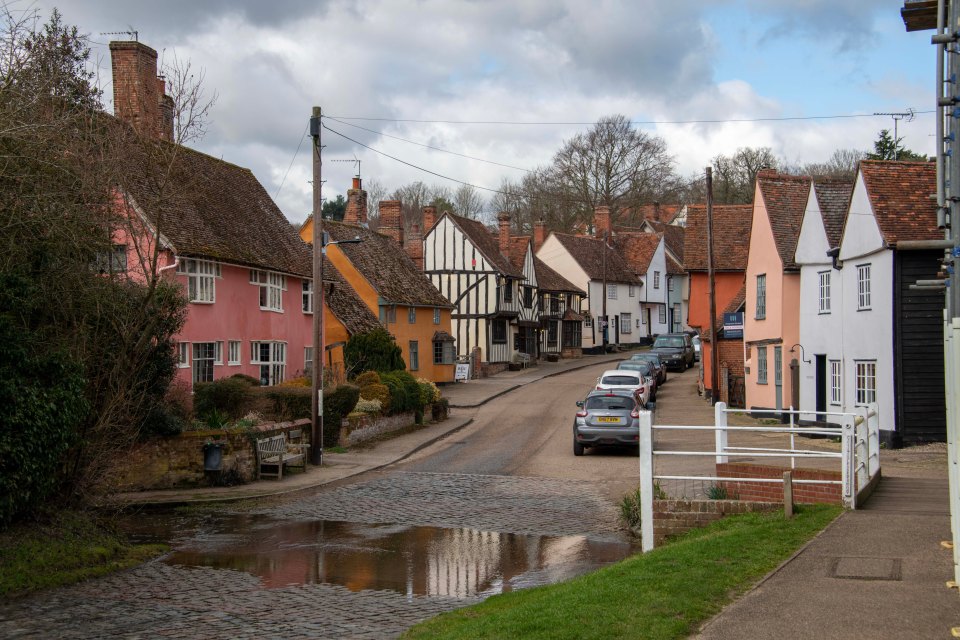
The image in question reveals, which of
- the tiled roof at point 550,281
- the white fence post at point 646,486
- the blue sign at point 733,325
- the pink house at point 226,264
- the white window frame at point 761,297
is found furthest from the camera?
the tiled roof at point 550,281

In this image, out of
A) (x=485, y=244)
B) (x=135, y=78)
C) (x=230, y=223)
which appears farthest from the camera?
(x=485, y=244)

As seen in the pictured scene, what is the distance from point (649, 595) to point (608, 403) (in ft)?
58.9

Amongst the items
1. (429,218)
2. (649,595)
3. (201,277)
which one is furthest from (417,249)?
(649,595)

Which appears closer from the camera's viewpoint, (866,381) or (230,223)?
(866,381)

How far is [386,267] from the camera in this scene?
46875 mm

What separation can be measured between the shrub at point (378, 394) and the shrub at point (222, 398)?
22.4ft

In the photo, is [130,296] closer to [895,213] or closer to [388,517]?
[388,517]

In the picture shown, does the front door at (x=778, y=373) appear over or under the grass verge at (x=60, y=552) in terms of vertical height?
over

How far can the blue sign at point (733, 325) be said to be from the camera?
34656 mm

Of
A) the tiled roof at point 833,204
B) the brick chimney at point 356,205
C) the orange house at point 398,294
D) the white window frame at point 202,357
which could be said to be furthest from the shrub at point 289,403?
the brick chimney at point 356,205

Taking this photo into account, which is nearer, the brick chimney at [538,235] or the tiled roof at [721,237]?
the tiled roof at [721,237]

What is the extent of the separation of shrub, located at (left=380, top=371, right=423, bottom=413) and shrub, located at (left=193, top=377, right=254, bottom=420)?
784cm

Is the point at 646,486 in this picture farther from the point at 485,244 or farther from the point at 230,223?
the point at 485,244

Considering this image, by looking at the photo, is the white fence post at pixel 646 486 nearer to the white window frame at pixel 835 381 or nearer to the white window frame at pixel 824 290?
the white window frame at pixel 835 381
